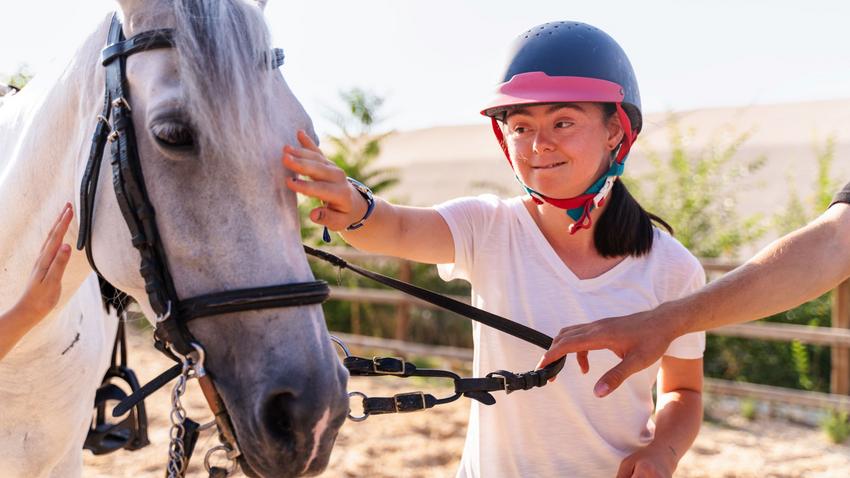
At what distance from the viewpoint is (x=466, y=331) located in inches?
335

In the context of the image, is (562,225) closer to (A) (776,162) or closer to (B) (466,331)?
(B) (466,331)

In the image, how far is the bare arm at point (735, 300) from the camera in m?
1.69

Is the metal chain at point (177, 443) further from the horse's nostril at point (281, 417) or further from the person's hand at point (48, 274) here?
the person's hand at point (48, 274)

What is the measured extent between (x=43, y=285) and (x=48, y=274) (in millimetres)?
36

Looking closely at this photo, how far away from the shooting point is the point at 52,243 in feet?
5.38

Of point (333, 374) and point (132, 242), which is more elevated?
point (132, 242)

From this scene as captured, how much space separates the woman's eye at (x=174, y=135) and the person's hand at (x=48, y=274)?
0.39 meters

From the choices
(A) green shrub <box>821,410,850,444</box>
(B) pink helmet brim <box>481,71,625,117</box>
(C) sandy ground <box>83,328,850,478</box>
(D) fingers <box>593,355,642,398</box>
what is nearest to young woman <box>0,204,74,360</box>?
(B) pink helmet brim <box>481,71,625,117</box>

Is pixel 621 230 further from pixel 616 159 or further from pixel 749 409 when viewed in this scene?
pixel 749 409

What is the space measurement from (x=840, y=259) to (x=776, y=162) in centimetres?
3106

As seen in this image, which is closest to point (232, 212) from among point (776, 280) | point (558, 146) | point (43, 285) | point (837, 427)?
point (43, 285)

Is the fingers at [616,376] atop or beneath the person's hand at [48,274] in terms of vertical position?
beneath

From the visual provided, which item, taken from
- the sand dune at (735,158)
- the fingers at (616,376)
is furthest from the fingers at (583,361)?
the sand dune at (735,158)

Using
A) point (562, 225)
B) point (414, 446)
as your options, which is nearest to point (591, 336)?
point (562, 225)
